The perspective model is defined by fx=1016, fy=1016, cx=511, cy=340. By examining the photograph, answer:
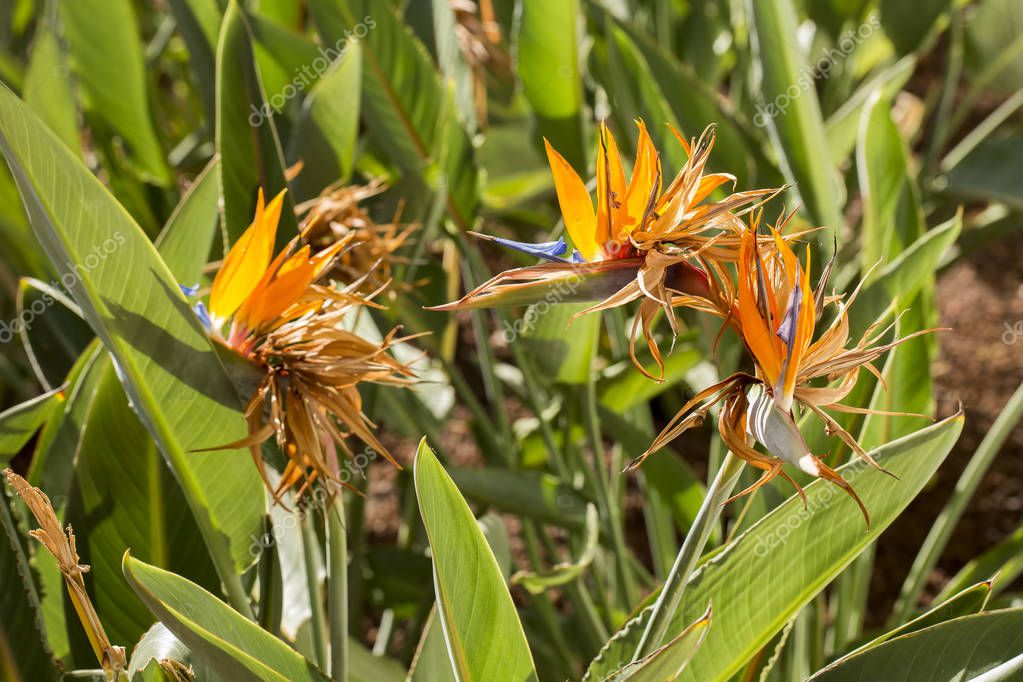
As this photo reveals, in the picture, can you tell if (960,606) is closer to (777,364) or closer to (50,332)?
(777,364)

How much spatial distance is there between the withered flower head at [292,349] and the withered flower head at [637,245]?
0.33 ft

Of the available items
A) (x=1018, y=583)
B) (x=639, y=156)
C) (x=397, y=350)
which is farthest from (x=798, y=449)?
(x=1018, y=583)

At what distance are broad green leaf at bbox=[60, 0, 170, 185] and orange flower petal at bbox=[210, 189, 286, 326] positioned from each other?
0.67m

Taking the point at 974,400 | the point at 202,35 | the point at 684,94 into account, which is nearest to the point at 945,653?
the point at 684,94

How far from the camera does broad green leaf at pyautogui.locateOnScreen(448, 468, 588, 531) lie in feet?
3.15

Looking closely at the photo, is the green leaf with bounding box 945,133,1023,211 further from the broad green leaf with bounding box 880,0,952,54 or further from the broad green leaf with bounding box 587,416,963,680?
the broad green leaf with bounding box 587,416,963,680

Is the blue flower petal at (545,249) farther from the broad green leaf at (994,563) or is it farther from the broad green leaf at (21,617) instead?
the broad green leaf at (994,563)

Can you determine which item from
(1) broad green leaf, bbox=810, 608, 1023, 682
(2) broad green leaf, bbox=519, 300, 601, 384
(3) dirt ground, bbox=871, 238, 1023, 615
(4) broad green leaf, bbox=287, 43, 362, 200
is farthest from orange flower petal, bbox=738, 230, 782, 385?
(3) dirt ground, bbox=871, 238, 1023, 615

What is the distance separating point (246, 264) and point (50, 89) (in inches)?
25.0

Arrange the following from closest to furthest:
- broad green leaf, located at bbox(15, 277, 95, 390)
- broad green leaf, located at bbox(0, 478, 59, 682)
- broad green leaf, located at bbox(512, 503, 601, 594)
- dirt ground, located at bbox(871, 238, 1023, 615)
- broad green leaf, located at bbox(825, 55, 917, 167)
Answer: broad green leaf, located at bbox(0, 478, 59, 682) → broad green leaf, located at bbox(512, 503, 601, 594) → broad green leaf, located at bbox(15, 277, 95, 390) → broad green leaf, located at bbox(825, 55, 917, 167) → dirt ground, located at bbox(871, 238, 1023, 615)

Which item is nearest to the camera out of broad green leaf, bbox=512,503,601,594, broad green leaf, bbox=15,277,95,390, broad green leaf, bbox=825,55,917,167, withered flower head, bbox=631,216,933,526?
withered flower head, bbox=631,216,933,526

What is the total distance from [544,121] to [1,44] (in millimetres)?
733

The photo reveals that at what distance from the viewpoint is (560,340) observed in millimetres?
883

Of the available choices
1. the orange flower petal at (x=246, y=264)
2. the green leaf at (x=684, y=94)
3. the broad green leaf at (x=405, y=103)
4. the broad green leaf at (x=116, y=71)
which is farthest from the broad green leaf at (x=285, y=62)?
the orange flower petal at (x=246, y=264)
